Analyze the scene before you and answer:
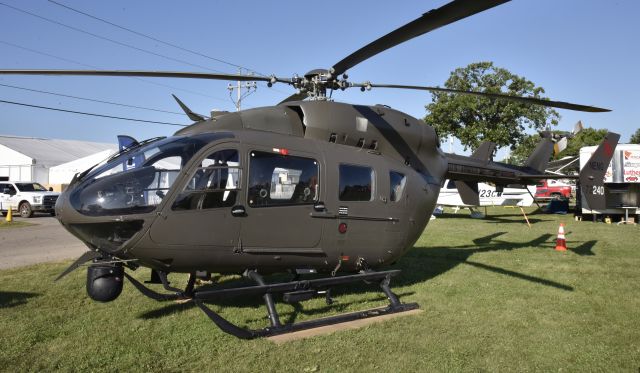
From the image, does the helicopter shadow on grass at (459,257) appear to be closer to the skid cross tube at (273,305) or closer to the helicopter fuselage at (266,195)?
the skid cross tube at (273,305)

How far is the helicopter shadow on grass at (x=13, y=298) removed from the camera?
666 centimetres

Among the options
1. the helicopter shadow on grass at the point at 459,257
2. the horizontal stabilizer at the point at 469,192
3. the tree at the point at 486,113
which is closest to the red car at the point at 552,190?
the tree at the point at 486,113

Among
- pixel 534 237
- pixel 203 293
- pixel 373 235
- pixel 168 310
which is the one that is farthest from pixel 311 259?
pixel 534 237

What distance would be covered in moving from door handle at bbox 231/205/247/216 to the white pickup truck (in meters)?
22.2

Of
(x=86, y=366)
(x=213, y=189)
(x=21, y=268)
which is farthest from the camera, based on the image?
(x=21, y=268)

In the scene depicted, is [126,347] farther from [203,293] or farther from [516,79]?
[516,79]

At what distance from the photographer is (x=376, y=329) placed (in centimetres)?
580

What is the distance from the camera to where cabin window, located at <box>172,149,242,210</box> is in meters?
5.32

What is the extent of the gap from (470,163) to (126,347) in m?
7.63

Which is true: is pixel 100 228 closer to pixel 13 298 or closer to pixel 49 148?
pixel 13 298

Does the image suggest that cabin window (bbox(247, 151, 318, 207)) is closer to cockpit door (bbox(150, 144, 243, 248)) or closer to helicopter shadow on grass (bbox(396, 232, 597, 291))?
cockpit door (bbox(150, 144, 243, 248))

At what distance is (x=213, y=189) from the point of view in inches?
215

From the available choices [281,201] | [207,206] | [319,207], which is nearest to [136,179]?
[207,206]

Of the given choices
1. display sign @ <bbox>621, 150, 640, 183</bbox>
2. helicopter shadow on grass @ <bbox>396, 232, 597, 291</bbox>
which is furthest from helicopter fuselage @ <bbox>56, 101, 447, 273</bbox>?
display sign @ <bbox>621, 150, 640, 183</bbox>
